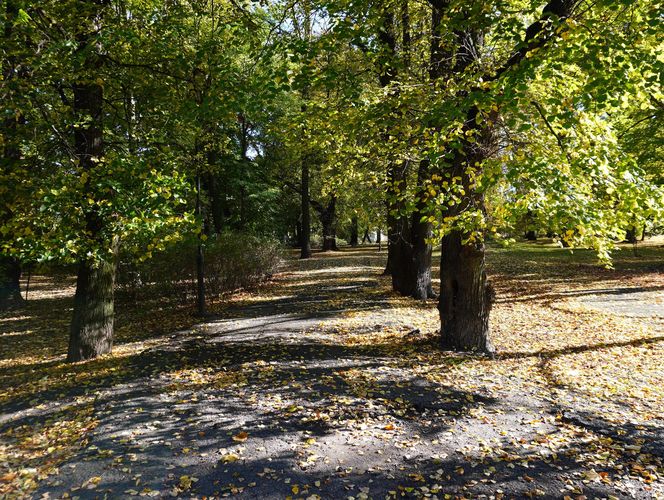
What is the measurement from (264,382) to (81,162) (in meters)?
4.94

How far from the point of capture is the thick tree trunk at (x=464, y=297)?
7695 millimetres

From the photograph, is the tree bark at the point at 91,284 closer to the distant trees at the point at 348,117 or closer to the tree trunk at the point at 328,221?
the distant trees at the point at 348,117

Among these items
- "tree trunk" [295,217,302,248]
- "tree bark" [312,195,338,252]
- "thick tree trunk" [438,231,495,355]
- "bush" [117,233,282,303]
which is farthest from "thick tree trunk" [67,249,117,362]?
"tree trunk" [295,217,302,248]

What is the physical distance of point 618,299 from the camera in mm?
13664

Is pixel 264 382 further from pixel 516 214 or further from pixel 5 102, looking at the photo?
pixel 5 102

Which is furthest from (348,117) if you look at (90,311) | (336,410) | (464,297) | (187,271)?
(187,271)

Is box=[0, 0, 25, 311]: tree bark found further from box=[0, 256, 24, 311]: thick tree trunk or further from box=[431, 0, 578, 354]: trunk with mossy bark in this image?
box=[431, 0, 578, 354]: trunk with mossy bark

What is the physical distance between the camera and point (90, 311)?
7801mm

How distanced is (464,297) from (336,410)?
341 centimetres

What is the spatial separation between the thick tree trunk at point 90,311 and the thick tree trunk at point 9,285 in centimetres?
679

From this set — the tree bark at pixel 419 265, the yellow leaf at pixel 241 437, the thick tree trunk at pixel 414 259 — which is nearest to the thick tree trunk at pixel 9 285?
the yellow leaf at pixel 241 437

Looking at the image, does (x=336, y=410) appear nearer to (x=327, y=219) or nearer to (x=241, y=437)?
(x=241, y=437)

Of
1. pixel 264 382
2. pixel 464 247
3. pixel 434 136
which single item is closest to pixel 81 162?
pixel 264 382

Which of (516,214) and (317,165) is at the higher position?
(317,165)
